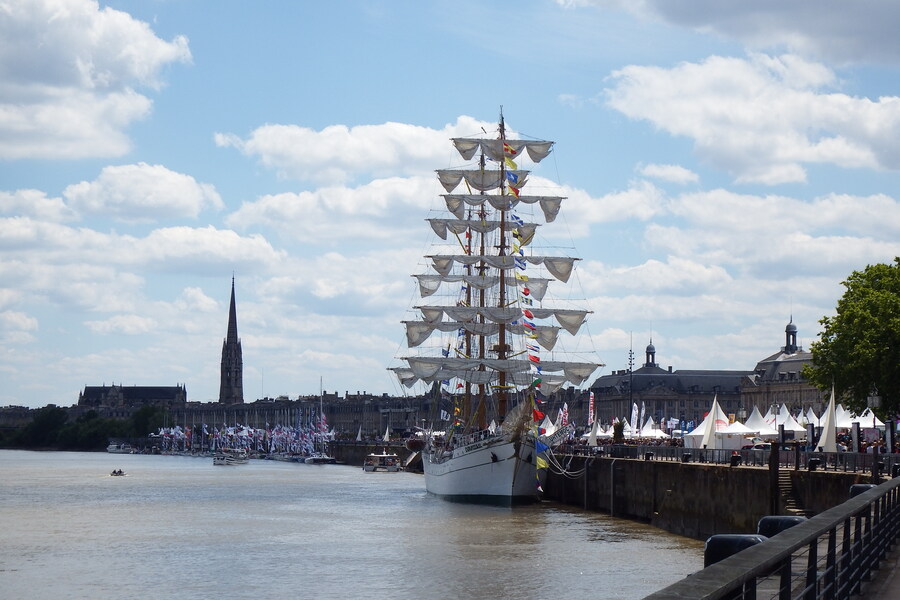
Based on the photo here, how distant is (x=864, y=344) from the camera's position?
54219 mm

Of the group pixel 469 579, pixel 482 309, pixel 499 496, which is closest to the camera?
pixel 469 579

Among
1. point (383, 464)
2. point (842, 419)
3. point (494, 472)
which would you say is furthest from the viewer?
point (383, 464)

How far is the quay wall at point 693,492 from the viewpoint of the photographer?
36188mm

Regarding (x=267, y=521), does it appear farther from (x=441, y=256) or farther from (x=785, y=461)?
(x=441, y=256)

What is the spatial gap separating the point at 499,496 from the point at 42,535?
24.2m

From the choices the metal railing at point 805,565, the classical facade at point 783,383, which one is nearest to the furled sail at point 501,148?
the metal railing at point 805,565

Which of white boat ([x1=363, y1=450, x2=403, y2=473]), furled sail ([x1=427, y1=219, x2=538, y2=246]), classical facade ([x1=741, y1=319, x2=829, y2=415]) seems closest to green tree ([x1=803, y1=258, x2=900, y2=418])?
furled sail ([x1=427, y1=219, x2=538, y2=246])

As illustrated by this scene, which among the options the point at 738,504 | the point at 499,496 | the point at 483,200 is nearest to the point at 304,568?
the point at 738,504

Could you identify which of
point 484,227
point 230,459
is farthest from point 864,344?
point 230,459

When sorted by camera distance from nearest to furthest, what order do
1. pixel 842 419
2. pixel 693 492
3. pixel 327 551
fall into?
pixel 327 551 < pixel 693 492 < pixel 842 419

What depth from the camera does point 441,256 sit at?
3378 inches

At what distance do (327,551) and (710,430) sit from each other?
1744 cm

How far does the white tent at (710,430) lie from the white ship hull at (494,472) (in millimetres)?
8045

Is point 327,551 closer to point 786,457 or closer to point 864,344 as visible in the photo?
point 786,457
